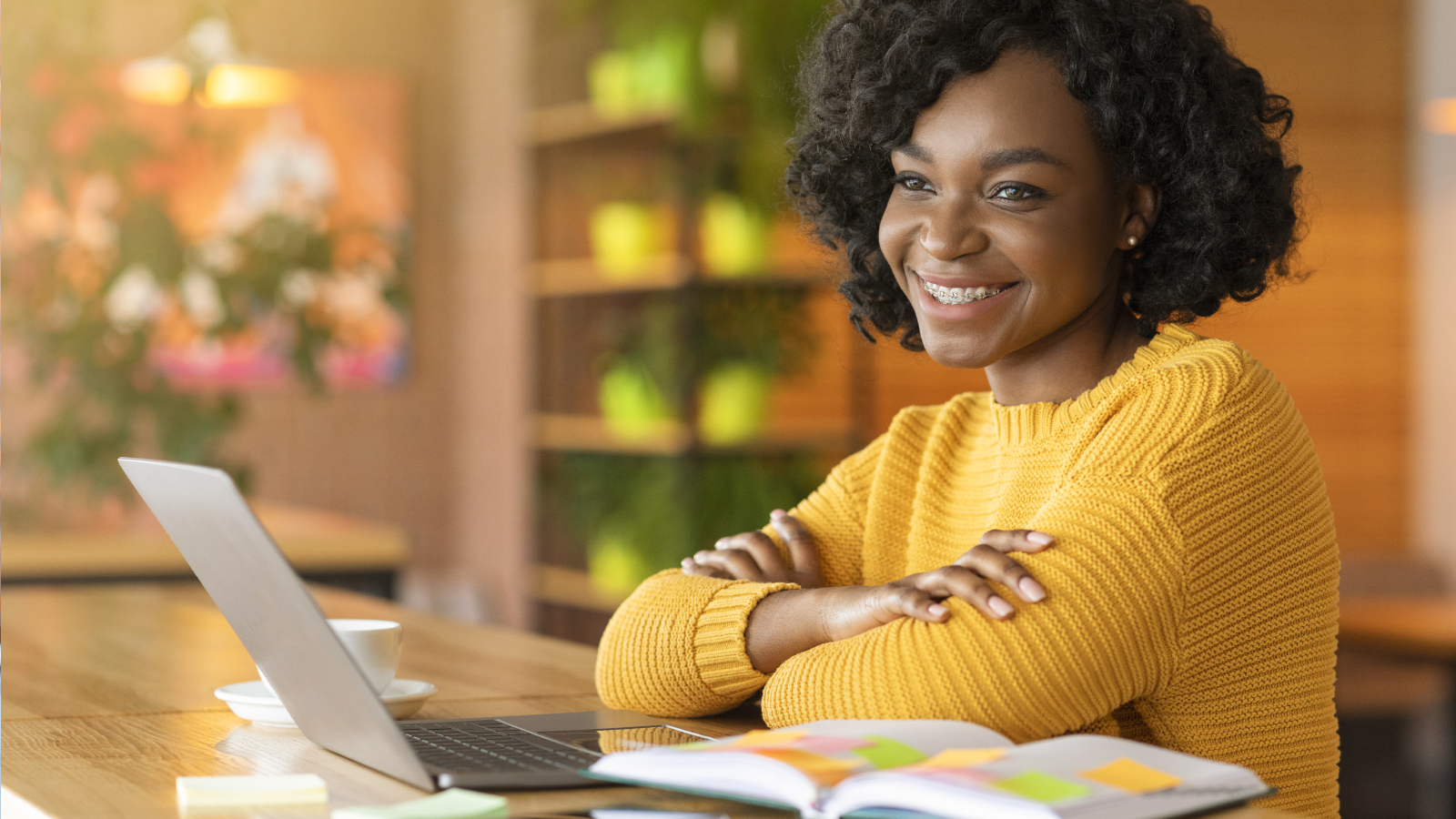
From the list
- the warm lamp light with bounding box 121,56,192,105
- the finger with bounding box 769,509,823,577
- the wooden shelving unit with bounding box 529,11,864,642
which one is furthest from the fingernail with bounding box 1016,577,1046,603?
the warm lamp light with bounding box 121,56,192,105

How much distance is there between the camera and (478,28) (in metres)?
5.73

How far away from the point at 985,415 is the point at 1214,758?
0.43 m

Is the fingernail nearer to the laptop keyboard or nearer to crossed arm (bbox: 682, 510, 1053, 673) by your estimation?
crossed arm (bbox: 682, 510, 1053, 673)

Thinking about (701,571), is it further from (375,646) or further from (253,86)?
(253,86)

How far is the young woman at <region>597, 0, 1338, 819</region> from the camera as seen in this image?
1.11 metres

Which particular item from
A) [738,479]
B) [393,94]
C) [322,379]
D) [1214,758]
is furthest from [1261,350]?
[1214,758]

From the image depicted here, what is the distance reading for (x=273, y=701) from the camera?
1281 mm

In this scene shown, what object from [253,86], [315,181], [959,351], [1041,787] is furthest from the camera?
[315,181]

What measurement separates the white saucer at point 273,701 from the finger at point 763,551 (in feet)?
1.02

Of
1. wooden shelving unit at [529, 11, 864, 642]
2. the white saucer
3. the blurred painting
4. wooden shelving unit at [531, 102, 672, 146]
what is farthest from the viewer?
the blurred painting

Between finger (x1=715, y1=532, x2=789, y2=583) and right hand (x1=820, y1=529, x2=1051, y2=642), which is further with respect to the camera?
finger (x1=715, y1=532, x2=789, y2=583)

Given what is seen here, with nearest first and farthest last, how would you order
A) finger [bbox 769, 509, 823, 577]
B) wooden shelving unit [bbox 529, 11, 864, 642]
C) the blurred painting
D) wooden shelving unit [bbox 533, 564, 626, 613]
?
finger [bbox 769, 509, 823, 577], wooden shelving unit [bbox 529, 11, 864, 642], wooden shelving unit [bbox 533, 564, 626, 613], the blurred painting

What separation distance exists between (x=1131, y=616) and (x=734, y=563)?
46 centimetres

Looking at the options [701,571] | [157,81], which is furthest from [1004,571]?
[157,81]
